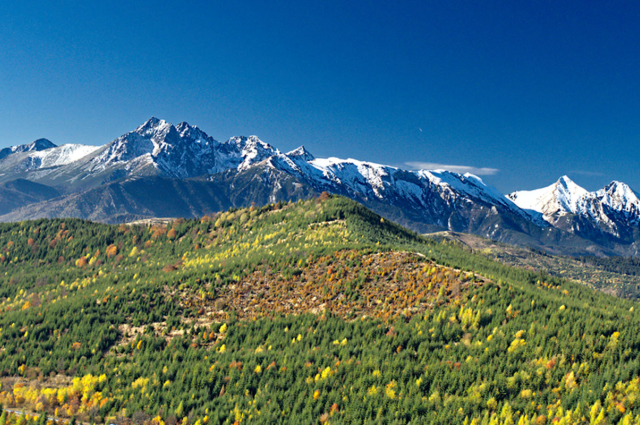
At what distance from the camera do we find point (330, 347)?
32156 mm

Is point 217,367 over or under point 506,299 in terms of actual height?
under

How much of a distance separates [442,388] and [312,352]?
10615 mm

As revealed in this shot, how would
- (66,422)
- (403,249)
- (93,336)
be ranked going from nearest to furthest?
1. (66,422)
2. (93,336)
3. (403,249)

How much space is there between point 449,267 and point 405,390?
22431mm

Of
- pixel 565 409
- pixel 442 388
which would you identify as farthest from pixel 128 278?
pixel 565 409

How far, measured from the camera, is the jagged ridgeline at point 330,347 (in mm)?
23891

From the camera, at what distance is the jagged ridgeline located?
78.4 ft

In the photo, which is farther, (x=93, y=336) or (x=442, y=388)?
(x=93, y=336)

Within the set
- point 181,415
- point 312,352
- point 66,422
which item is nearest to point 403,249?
point 312,352

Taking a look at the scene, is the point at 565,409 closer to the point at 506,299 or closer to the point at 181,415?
the point at 506,299

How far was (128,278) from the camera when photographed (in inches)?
2616

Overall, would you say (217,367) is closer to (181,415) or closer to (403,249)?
(181,415)

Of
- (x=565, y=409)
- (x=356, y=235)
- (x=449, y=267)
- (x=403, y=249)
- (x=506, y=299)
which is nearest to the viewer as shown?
(x=565, y=409)

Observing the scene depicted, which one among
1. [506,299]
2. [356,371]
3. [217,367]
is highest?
[506,299]
